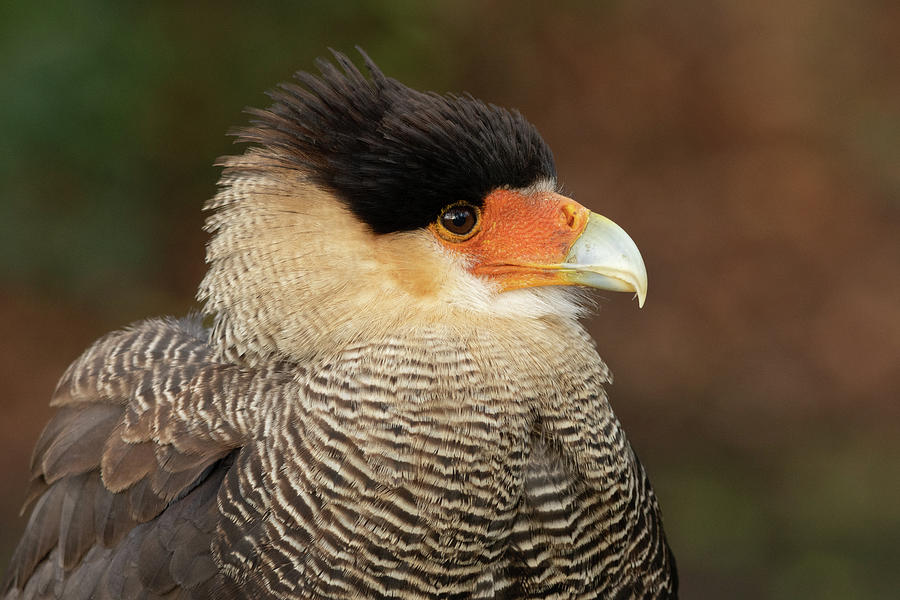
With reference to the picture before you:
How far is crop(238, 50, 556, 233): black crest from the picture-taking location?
249 centimetres

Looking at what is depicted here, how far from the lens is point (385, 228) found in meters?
2.54

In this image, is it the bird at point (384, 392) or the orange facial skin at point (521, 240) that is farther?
the orange facial skin at point (521, 240)

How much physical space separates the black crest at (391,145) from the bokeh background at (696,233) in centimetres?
267

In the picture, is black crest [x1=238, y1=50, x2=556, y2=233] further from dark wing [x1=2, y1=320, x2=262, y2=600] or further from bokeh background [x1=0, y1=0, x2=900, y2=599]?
bokeh background [x1=0, y1=0, x2=900, y2=599]

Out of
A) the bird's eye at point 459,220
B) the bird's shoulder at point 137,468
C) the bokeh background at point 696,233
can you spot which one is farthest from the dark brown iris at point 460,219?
the bokeh background at point 696,233

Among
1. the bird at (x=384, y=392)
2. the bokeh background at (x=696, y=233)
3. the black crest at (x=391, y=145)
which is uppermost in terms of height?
the black crest at (x=391, y=145)

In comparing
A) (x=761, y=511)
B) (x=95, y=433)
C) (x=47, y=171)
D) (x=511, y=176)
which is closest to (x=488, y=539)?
(x=511, y=176)

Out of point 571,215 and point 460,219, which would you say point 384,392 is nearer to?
point 460,219

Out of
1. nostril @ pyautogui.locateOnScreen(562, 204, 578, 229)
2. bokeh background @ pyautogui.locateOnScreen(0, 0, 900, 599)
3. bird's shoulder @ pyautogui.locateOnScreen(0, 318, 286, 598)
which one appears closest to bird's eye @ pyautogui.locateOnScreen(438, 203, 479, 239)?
nostril @ pyautogui.locateOnScreen(562, 204, 578, 229)

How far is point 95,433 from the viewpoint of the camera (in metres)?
2.94

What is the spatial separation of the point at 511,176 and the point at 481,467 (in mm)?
757

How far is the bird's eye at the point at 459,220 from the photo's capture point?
2.60 m

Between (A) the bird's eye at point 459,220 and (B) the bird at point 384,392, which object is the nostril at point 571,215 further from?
(A) the bird's eye at point 459,220

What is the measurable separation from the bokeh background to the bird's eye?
276 cm
